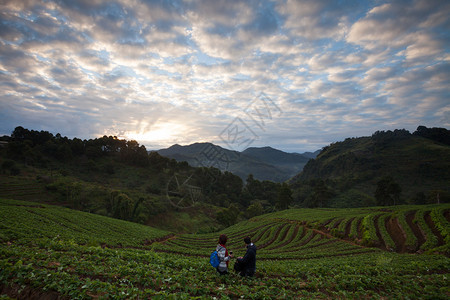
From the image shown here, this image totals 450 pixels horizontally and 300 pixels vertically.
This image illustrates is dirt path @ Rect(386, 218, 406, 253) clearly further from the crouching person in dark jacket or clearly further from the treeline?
the treeline

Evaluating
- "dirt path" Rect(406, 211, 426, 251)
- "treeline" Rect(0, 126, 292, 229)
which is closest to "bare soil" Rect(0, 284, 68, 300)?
"dirt path" Rect(406, 211, 426, 251)

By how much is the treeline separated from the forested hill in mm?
28594

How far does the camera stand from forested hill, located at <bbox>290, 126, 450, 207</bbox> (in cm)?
7494

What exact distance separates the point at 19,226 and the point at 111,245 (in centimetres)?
822

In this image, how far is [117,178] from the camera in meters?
89.1

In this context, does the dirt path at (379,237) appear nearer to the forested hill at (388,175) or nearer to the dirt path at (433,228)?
the dirt path at (433,228)

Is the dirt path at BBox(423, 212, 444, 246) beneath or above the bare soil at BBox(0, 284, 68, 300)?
beneath

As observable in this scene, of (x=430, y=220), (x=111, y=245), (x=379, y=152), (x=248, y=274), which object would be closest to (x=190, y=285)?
(x=248, y=274)

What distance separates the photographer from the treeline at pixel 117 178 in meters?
57.1

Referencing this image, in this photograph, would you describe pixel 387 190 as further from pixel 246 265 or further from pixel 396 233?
pixel 246 265

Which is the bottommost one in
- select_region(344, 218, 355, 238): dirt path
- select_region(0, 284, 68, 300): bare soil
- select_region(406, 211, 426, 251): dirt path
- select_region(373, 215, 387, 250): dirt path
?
select_region(344, 218, 355, 238): dirt path

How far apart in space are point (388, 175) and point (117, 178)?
112 m

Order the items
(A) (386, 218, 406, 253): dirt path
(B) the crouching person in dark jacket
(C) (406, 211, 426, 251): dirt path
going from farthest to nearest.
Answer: (A) (386, 218, 406, 253): dirt path < (C) (406, 211, 426, 251): dirt path < (B) the crouching person in dark jacket

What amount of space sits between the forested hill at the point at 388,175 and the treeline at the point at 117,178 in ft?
93.8
